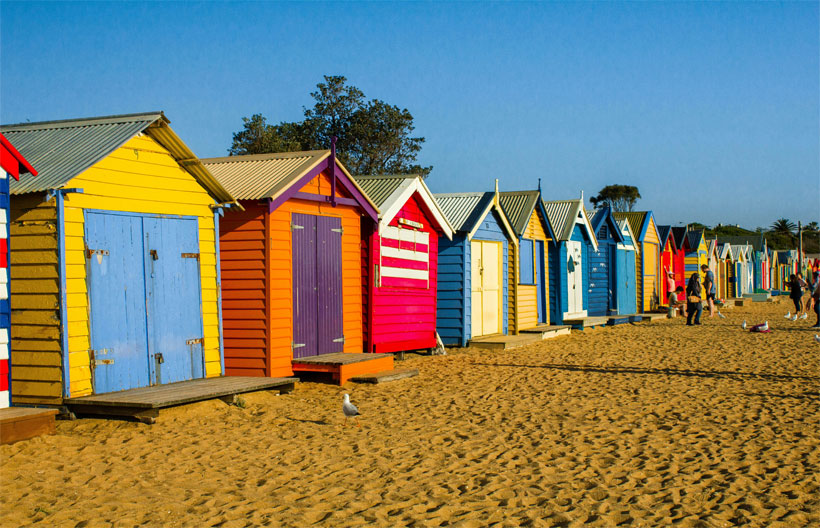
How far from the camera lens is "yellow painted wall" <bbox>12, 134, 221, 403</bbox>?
27.7ft

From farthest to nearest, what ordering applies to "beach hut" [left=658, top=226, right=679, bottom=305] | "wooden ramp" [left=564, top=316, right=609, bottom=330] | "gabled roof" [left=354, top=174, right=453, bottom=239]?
"beach hut" [left=658, top=226, right=679, bottom=305], "wooden ramp" [left=564, top=316, right=609, bottom=330], "gabled roof" [left=354, top=174, right=453, bottom=239]

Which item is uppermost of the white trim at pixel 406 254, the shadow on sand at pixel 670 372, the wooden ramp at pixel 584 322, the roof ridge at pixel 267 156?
the roof ridge at pixel 267 156

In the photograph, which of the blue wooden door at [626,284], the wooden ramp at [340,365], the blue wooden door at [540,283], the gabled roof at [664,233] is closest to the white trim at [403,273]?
the wooden ramp at [340,365]

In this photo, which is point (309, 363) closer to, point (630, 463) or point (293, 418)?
point (293, 418)

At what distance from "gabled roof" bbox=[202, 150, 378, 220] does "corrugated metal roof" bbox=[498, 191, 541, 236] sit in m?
7.31

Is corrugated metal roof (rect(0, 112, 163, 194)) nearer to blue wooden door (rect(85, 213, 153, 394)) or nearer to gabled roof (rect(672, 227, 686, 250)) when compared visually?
blue wooden door (rect(85, 213, 153, 394))

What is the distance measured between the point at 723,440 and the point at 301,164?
286 inches

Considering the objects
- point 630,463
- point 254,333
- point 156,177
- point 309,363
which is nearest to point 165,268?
point 156,177

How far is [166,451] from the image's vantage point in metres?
7.32

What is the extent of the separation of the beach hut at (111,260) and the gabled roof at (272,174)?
855 millimetres

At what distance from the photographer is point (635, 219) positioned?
29172 millimetres

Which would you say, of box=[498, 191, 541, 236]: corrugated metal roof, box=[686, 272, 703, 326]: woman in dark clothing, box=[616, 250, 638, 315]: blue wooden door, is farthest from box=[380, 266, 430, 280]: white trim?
box=[616, 250, 638, 315]: blue wooden door

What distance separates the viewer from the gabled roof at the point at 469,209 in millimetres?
16562

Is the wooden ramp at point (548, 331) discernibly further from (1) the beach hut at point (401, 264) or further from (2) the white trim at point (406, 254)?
(2) the white trim at point (406, 254)
